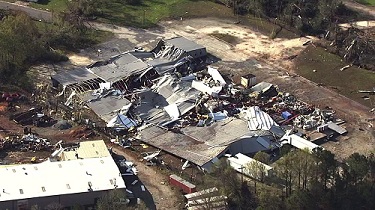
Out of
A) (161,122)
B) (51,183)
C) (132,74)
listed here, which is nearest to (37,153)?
(51,183)

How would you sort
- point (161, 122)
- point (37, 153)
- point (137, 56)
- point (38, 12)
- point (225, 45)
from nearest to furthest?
point (37, 153), point (161, 122), point (137, 56), point (225, 45), point (38, 12)

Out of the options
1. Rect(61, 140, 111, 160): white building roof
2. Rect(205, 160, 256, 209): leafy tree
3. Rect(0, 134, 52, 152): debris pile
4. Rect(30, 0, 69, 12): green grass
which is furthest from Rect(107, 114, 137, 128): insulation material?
Rect(30, 0, 69, 12): green grass

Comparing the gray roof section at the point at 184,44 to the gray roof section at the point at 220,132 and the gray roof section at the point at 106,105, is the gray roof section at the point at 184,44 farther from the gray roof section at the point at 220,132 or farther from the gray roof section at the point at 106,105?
the gray roof section at the point at 220,132

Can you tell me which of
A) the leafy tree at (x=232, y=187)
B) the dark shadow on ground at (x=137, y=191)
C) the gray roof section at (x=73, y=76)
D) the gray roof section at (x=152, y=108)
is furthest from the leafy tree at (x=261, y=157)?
the gray roof section at (x=73, y=76)

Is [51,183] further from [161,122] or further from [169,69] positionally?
[169,69]

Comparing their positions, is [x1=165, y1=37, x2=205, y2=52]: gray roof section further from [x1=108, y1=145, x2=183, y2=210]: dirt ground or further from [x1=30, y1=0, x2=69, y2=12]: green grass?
[x1=108, y1=145, x2=183, y2=210]: dirt ground

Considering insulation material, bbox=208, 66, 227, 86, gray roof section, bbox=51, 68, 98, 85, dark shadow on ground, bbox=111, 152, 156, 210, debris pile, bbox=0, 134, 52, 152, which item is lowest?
dark shadow on ground, bbox=111, 152, 156, 210
